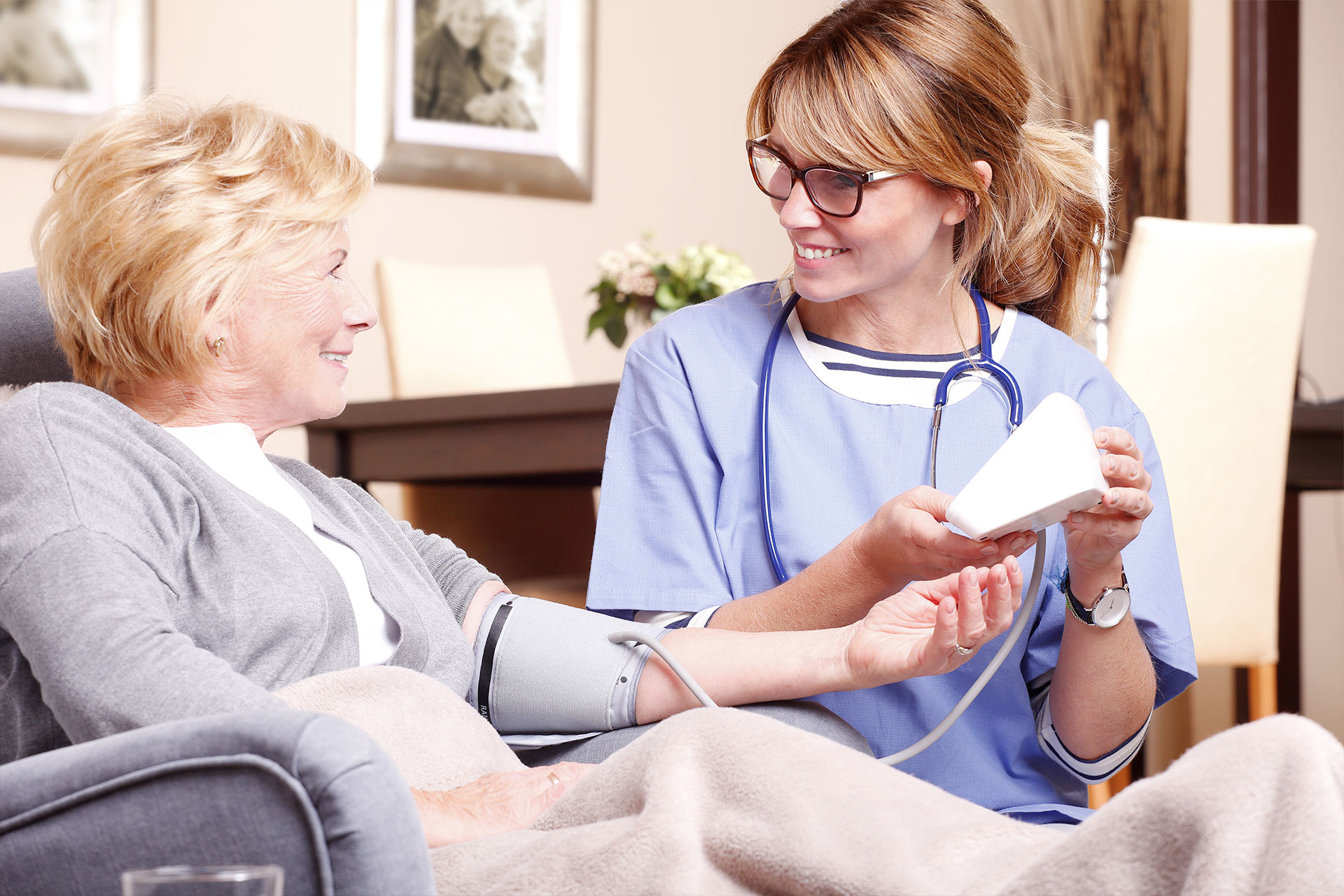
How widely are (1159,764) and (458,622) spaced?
8.82 feet

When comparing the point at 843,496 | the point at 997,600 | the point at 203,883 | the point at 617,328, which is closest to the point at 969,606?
the point at 997,600

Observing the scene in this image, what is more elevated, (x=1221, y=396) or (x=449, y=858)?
(x=1221, y=396)

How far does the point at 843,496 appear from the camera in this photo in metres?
1.23

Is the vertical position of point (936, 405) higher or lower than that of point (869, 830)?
higher

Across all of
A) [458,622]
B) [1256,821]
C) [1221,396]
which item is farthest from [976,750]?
[1221,396]

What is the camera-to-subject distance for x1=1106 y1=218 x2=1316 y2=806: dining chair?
2.19m

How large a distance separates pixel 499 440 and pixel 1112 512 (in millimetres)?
1489

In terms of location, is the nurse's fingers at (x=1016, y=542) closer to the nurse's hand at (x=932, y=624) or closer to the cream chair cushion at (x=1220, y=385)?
the nurse's hand at (x=932, y=624)

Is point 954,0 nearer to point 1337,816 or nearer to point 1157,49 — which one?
point 1337,816

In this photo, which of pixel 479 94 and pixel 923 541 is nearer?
pixel 923 541

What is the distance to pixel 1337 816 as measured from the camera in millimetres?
568

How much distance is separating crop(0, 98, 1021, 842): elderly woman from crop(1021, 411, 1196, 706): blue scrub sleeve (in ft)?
0.66

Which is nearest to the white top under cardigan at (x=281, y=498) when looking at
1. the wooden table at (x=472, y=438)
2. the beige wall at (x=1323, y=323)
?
the wooden table at (x=472, y=438)

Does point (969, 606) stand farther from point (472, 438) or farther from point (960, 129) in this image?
point (472, 438)
